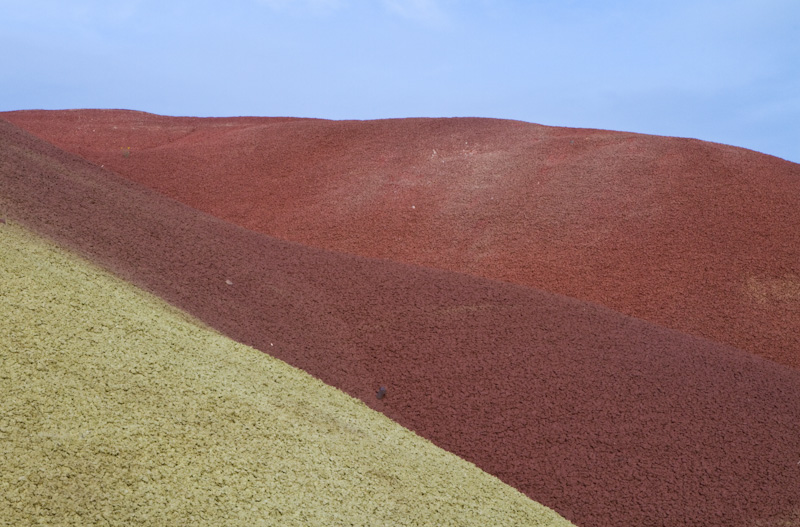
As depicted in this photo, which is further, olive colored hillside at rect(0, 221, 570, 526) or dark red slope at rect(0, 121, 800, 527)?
dark red slope at rect(0, 121, 800, 527)

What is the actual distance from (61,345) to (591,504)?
3476mm

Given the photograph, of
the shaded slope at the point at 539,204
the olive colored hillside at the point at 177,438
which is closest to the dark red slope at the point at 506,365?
the olive colored hillside at the point at 177,438

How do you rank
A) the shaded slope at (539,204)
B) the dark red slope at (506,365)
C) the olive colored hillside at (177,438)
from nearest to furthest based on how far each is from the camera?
the olive colored hillside at (177,438), the dark red slope at (506,365), the shaded slope at (539,204)

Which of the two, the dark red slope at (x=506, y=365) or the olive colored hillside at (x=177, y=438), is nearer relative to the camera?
the olive colored hillside at (x=177, y=438)

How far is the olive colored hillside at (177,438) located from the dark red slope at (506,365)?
695mm

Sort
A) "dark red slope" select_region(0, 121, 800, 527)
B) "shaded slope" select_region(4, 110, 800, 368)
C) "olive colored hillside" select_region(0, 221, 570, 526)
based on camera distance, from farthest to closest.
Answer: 1. "shaded slope" select_region(4, 110, 800, 368)
2. "dark red slope" select_region(0, 121, 800, 527)
3. "olive colored hillside" select_region(0, 221, 570, 526)

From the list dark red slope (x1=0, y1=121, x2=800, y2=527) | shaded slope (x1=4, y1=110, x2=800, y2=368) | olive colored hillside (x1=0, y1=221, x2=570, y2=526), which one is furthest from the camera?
shaded slope (x1=4, y1=110, x2=800, y2=368)

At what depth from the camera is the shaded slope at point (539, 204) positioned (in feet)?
32.3

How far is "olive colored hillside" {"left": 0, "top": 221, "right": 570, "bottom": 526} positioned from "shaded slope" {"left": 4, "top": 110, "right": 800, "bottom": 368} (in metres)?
5.61

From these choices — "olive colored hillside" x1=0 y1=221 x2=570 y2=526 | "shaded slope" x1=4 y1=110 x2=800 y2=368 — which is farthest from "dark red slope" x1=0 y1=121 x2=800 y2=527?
"shaded slope" x1=4 y1=110 x2=800 y2=368

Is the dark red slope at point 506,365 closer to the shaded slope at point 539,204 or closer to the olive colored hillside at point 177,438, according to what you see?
the olive colored hillside at point 177,438

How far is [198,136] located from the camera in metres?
17.2

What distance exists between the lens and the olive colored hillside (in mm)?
3520

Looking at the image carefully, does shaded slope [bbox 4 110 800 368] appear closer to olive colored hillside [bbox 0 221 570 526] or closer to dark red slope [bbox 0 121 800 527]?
dark red slope [bbox 0 121 800 527]
